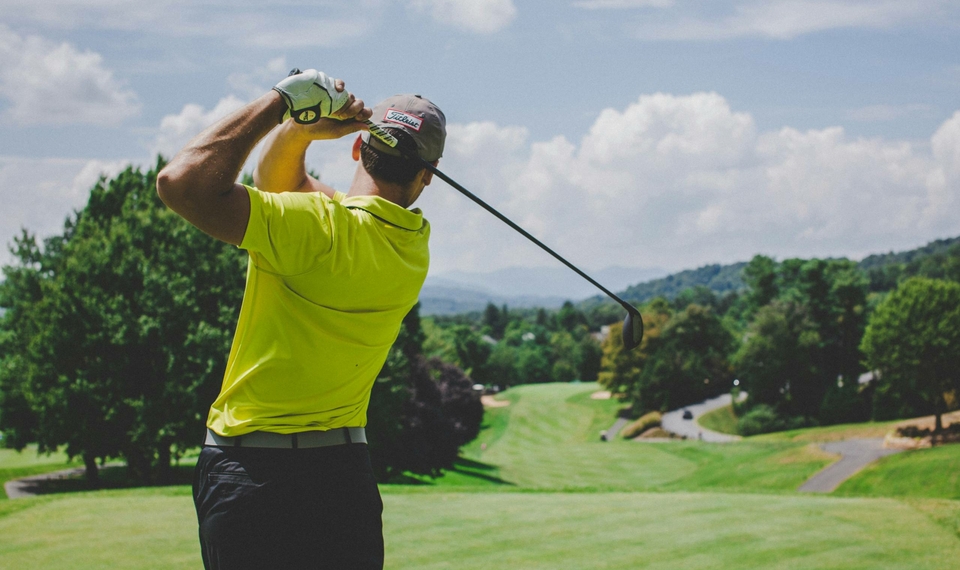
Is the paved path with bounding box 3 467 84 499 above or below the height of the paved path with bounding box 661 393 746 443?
above

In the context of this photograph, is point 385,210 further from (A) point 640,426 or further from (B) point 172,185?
(A) point 640,426

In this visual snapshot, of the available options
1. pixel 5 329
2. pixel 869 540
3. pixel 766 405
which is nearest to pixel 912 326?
pixel 766 405

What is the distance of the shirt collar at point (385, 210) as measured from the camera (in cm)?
276

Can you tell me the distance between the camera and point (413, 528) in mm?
10023

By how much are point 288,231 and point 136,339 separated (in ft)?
83.1

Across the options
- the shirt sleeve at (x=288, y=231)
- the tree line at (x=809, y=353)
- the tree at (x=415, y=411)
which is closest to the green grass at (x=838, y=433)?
the tree line at (x=809, y=353)

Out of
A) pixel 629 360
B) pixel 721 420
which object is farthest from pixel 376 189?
pixel 629 360

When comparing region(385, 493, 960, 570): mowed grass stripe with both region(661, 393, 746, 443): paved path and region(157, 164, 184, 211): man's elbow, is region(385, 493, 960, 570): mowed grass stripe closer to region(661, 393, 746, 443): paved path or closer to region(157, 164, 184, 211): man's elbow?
region(157, 164, 184, 211): man's elbow

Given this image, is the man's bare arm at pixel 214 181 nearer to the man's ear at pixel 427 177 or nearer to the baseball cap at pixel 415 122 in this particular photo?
the baseball cap at pixel 415 122

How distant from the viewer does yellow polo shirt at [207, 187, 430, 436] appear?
8.07 ft

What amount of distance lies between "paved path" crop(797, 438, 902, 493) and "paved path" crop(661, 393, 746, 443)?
623 inches

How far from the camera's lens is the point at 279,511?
2.71 meters

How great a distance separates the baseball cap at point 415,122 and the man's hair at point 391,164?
15 millimetres

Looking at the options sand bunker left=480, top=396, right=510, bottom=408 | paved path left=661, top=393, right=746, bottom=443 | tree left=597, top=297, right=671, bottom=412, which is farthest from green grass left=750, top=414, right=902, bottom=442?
sand bunker left=480, top=396, right=510, bottom=408
